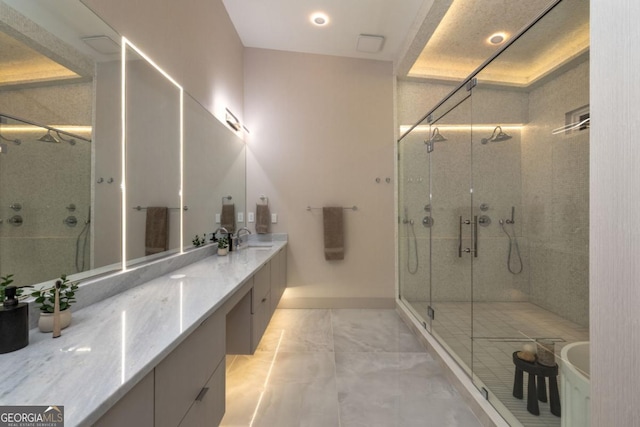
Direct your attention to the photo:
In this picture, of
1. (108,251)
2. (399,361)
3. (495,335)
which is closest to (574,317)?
(495,335)

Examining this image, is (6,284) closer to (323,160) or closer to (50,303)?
(50,303)

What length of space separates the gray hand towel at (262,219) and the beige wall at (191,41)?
42.8 inches

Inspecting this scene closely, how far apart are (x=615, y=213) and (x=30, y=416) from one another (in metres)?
1.51

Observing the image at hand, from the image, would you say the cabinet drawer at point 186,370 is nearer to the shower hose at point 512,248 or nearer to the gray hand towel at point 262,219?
the shower hose at point 512,248

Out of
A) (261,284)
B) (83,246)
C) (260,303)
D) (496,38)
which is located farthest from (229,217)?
(496,38)

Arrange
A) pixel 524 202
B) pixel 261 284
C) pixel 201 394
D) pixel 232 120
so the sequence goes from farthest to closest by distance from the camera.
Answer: pixel 232 120
pixel 261 284
pixel 524 202
pixel 201 394

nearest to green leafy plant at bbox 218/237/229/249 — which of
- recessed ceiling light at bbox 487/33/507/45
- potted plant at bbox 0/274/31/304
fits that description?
potted plant at bbox 0/274/31/304

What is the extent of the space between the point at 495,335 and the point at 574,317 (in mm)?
579

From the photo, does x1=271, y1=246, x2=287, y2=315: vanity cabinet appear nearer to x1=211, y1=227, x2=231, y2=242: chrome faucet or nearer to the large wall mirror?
x1=211, y1=227, x2=231, y2=242: chrome faucet

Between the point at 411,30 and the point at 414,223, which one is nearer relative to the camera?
the point at 411,30

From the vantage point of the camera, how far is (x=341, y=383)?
1881 mm

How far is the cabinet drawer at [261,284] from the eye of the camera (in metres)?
1.92

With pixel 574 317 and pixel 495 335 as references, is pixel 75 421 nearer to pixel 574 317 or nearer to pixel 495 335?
pixel 574 317

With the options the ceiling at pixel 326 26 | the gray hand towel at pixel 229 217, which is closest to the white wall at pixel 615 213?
the ceiling at pixel 326 26
